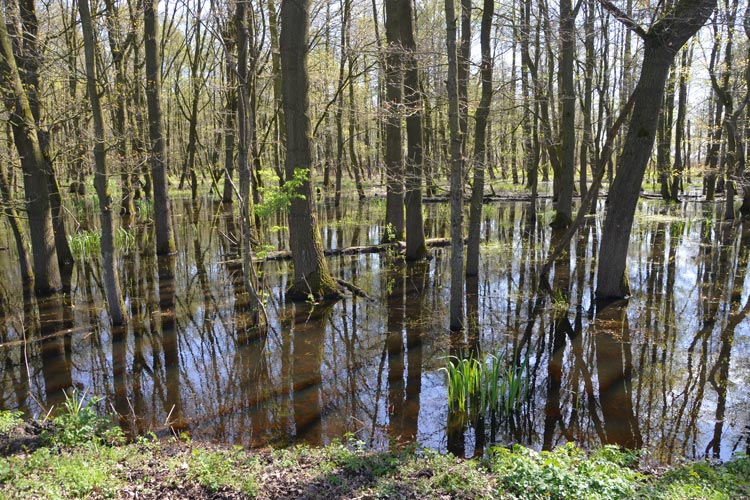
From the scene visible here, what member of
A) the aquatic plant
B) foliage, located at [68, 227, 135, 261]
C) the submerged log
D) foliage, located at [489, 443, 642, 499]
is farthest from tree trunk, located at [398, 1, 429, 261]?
the aquatic plant

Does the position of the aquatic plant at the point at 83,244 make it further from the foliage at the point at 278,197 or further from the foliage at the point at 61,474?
the foliage at the point at 61,474

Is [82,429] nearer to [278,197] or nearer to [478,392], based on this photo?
[478,392]

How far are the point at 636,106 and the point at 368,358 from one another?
670cm

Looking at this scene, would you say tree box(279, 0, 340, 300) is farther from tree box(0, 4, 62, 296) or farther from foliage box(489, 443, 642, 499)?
foliage box(489, 443, 642, 499)

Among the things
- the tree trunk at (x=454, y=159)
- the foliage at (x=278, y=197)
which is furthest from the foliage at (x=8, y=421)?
the tree trunk at (x=454, y=159)

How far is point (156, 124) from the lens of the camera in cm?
1412

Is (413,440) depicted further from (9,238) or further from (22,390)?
(9,238)

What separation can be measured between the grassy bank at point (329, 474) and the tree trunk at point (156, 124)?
34.0ft

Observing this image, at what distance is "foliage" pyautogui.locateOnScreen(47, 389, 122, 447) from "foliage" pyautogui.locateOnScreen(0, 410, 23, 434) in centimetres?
39

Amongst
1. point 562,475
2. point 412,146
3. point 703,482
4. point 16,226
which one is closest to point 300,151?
point 412,146

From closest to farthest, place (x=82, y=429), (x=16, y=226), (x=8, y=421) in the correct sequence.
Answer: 1. (x=82, y=429)
2. (x=8, y=421)
3. (x=16, y=226)

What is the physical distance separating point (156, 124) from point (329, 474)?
12612 mm

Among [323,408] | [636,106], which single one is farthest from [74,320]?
[636,106]

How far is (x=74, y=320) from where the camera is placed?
9.32 metres
